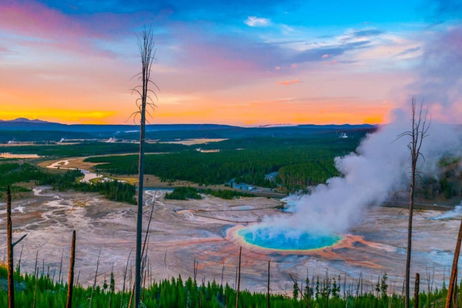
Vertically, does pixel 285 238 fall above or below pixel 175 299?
below

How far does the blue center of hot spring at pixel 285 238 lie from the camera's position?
2631 centimetres

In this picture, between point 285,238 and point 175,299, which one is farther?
point 285,238

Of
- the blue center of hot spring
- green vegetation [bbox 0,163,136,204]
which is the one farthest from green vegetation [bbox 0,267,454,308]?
green vegetation [bbox 0,163,136,204]

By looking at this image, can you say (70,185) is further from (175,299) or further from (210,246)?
(175,299)

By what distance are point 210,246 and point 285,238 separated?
19.7 ft

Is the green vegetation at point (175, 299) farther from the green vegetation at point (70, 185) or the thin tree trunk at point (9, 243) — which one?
the green vegetation at point (70, 185)

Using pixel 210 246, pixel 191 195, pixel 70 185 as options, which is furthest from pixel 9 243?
pixel 70 185

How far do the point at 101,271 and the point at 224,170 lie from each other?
167ft

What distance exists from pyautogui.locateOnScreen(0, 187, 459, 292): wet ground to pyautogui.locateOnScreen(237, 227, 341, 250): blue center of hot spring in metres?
0.97

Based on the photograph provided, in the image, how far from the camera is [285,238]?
92.7ft

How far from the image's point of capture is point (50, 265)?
2109cm

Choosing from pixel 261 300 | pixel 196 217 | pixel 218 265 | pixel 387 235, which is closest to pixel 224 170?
pixel 196 217

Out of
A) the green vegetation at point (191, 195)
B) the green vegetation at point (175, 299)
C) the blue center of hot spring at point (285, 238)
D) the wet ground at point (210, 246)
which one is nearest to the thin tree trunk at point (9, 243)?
the green vegetation at point (175, 299)

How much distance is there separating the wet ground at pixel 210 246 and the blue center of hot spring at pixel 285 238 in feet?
3.19
